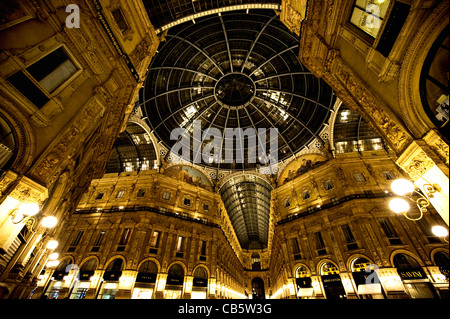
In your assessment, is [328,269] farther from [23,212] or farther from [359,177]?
[23,212]

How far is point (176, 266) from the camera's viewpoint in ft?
71.7

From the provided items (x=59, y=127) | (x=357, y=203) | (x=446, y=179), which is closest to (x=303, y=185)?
(x=357, y=203)

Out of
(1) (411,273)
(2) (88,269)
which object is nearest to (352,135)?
(1) (411,273)

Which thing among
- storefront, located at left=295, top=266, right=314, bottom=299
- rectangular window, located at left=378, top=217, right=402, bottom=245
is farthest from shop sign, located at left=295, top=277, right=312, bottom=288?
Result: rectangular window, located at left=378, top=217, right=402, bottom=245

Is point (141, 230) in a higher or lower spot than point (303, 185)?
lower

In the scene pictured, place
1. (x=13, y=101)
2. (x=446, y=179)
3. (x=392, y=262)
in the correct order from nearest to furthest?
(x=446, y=179), (x=13, y=101), (x=392, y=262)

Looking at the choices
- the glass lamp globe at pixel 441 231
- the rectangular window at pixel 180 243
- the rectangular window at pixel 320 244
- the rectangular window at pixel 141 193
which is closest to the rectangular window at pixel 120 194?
the rectangular window at pixel 141 193

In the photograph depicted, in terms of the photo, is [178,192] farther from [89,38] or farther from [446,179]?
[446,179]

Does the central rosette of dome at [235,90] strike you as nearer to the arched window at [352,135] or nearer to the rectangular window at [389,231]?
the arched window at [352,135]

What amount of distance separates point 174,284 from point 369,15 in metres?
27.5

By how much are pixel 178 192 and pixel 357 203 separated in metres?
23.7

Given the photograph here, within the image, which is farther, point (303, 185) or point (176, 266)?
point (303, 185)

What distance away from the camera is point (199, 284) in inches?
862

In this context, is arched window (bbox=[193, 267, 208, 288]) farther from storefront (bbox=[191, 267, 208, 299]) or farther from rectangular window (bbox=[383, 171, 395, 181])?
rectangular window (bbox=[383, 171, 395, 181])
